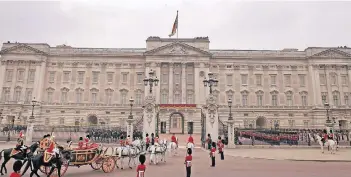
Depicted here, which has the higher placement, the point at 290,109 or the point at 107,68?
the point at 107,68

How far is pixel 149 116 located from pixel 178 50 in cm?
2923

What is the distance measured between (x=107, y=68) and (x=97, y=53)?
404 centimetres

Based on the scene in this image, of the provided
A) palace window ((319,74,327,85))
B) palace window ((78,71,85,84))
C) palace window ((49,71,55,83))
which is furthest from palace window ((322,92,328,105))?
palace window ((49,71,55,83))

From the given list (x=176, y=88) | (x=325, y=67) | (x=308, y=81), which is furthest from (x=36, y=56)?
(x=325, y=67)

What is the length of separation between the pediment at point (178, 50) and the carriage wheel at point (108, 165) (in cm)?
4193

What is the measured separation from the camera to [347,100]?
2032 inches

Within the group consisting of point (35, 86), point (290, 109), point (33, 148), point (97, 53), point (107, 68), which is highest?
point (97, 53)

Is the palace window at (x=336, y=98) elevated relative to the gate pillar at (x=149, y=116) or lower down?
elevated

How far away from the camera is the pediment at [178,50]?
51.9 metres

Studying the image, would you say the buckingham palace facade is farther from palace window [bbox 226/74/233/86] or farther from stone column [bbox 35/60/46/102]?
stone column [bbox 35/60/46/102]

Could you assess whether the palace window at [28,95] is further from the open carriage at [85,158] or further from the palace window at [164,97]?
the open carriage at [85,158]

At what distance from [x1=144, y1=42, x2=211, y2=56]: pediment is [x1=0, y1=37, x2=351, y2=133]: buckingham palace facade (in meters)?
0.21

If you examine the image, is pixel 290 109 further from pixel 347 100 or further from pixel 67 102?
pixel 67 102

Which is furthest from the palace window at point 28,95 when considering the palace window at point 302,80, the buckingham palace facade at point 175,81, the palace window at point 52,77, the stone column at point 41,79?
the palace window at point 302,80
